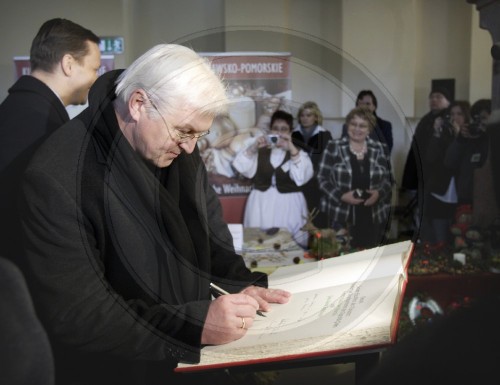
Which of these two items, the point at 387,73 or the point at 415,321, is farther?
the point at 387,73

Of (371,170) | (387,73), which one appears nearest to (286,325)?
(371,170)

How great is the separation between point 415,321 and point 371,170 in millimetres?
275

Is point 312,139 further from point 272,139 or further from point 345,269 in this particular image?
point 345,269

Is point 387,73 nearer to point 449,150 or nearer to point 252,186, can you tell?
point 449,150

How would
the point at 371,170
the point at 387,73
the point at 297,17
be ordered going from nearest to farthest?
the point at 371,170, the point at 297,17, the point at 387,73

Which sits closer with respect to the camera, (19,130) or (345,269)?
(345,269)

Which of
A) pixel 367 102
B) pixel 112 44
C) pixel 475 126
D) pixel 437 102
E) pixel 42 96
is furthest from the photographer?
pixel 112 44

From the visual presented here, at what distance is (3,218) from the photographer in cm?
97

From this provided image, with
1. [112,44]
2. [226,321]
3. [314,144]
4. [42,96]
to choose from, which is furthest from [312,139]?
[112,44]

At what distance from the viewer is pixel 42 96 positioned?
108 cm

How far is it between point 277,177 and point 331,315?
0.39 metres

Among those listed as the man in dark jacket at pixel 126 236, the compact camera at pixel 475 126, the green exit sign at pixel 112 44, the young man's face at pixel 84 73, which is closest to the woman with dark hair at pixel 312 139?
the man in dark jacket at pixel 126 236

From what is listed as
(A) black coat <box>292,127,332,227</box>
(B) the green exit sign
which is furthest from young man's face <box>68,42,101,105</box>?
(B) the green exit sign

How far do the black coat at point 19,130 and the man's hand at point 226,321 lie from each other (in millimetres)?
331
